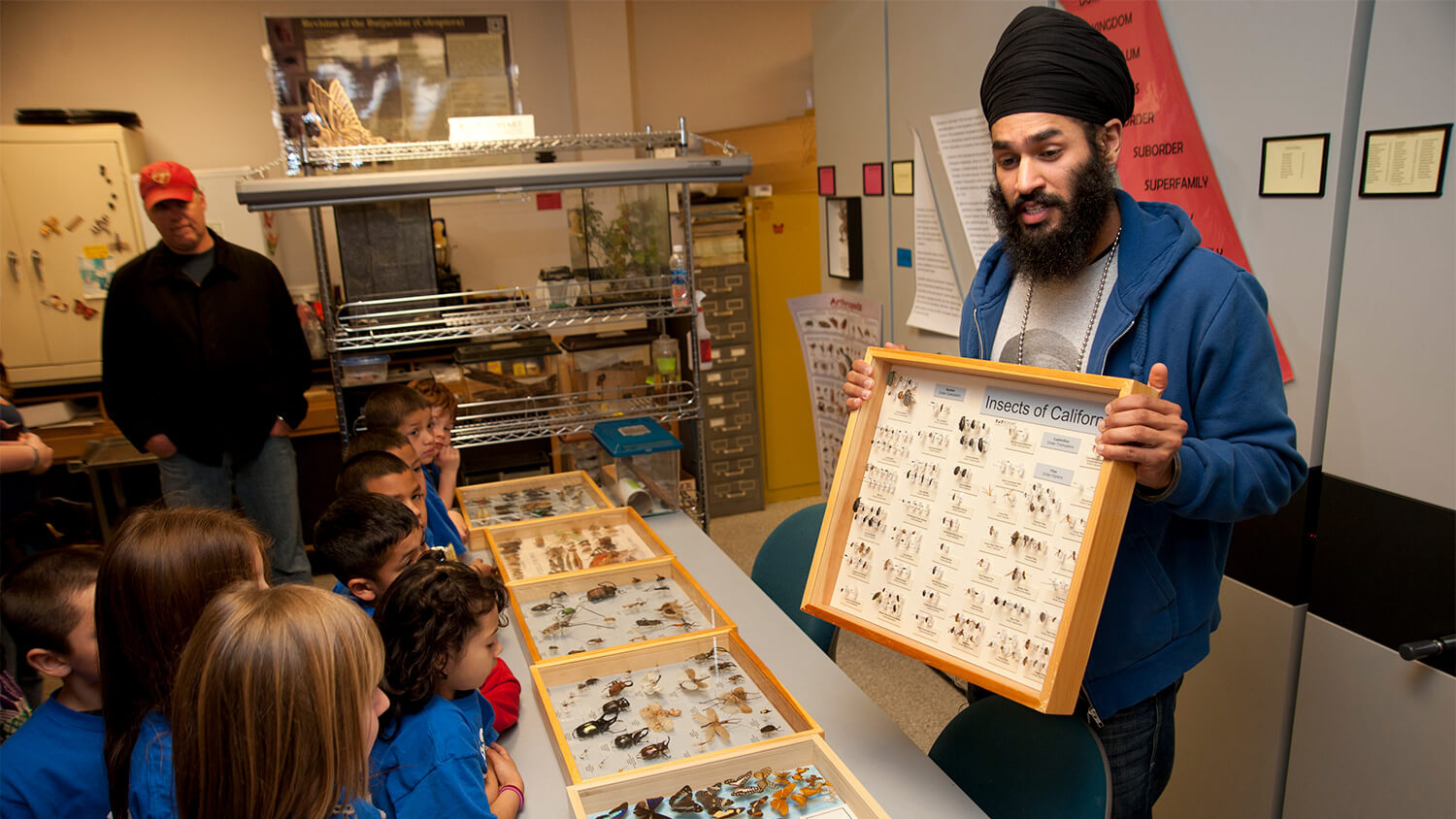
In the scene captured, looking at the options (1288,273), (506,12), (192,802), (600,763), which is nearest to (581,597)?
(600,763)

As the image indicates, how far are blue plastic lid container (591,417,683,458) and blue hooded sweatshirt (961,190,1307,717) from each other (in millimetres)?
1527

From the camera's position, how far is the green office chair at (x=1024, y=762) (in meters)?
1.34

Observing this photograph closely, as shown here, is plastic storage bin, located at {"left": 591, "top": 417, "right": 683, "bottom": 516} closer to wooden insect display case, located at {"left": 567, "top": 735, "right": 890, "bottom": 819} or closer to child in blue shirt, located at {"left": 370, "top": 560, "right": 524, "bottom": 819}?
child in blue shirt, located at {"left": 370, "top": 560, "right": 524, "bottom": 819}

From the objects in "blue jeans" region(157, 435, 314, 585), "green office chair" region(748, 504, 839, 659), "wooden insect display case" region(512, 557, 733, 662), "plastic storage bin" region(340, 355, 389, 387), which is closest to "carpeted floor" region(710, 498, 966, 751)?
"green office chair" region(748, 504, 839, 659)

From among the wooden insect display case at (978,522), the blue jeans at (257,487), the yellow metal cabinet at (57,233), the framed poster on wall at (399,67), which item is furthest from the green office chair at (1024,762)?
the framed poster on wall at (399,67)

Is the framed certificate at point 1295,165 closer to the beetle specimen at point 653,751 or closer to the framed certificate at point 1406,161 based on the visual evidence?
the framed certificate at point 1406,161

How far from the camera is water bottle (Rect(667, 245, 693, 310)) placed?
2822 millimetres

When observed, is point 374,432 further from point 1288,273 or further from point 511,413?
point 1288,273

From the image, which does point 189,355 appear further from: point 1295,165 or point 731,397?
point 1295,165

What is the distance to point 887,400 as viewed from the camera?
1532 mm

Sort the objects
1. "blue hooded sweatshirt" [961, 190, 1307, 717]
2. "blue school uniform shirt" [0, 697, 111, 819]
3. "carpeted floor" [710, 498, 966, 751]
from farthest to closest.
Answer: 1. "carpeted floor" [710, 498, 966, 751]
2. "blue school uniform shirt" [0, 697, 111, 819]
3. "blue hooded sweatshirt" [961, 190, 1307, 717]

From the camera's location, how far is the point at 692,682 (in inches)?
69.6

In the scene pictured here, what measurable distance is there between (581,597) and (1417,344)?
1.79 m

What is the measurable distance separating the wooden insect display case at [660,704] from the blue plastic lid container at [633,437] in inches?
35.6
